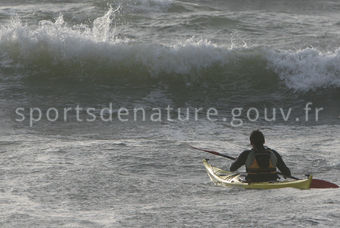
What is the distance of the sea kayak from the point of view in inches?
255

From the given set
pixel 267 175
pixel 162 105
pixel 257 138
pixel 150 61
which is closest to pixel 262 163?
pixel 267 175

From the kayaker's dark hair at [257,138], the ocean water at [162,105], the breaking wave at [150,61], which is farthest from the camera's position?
the breaking wave at [150,61]

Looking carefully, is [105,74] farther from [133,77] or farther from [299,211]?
[299,211]

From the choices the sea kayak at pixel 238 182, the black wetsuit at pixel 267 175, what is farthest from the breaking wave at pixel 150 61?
the black wetsuit at pixel 267 175

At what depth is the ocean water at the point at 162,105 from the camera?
6062 millimetres

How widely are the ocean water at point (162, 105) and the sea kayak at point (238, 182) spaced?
88 millimetres

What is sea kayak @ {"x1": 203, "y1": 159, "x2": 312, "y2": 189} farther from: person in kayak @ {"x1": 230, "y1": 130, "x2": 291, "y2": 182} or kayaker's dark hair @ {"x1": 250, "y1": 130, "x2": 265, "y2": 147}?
kayaker's dark hair @ {"x1": 250, "y1": 130, "x2": 265, "y2": 147}

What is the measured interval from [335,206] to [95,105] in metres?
7.59

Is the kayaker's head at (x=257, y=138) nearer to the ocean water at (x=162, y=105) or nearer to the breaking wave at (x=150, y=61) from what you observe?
the ocean water at (x=162, y=105)

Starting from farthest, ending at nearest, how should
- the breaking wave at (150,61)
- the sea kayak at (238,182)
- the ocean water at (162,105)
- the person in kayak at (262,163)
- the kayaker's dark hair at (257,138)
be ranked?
the breaking wave at (150,61) < the person in kayak at (262,163) < the kayaker's dark hair at (257,138) < the sea kayak at (238,182) < the ocean water at (162,105)

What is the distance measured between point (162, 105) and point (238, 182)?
234 inches

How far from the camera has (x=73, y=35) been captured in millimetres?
14766

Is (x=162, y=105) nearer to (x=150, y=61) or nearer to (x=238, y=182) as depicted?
(x=150, y=61)

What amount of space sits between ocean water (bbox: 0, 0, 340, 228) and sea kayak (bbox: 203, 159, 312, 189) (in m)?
0.09
